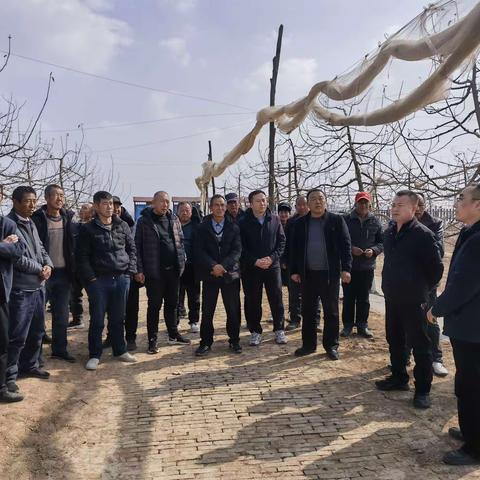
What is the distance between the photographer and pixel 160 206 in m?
5.26

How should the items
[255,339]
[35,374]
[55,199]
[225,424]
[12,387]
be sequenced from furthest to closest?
[255,339]
[55,199]
[35,374]
[12,387]
[225,424]

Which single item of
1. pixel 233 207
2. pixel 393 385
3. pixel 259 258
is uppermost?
pixel 233 207

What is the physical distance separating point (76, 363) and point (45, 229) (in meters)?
1.51

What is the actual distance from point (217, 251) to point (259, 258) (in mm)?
542

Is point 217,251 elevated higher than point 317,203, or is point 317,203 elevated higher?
point 317,203

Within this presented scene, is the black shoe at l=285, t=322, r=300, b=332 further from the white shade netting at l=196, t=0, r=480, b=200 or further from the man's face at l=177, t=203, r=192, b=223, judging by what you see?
the white shade netting at l=196, t=0, r=480, b=200

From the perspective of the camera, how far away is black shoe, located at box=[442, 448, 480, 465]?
281 centimetres

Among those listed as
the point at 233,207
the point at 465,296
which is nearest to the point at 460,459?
the point at 465,296

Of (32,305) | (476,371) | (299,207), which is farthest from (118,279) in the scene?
(476,371)

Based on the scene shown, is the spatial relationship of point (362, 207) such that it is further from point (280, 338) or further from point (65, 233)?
point (65, 233)

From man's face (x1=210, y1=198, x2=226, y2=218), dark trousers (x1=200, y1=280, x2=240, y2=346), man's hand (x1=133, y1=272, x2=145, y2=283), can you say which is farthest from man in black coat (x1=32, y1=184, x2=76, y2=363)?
man's face (x1=210, y1=198, x2=226, y2=218)

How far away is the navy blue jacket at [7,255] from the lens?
356 centimetres

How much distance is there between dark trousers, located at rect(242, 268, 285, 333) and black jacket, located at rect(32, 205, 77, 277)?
203 centimetres

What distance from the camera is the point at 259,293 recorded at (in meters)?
5.55
